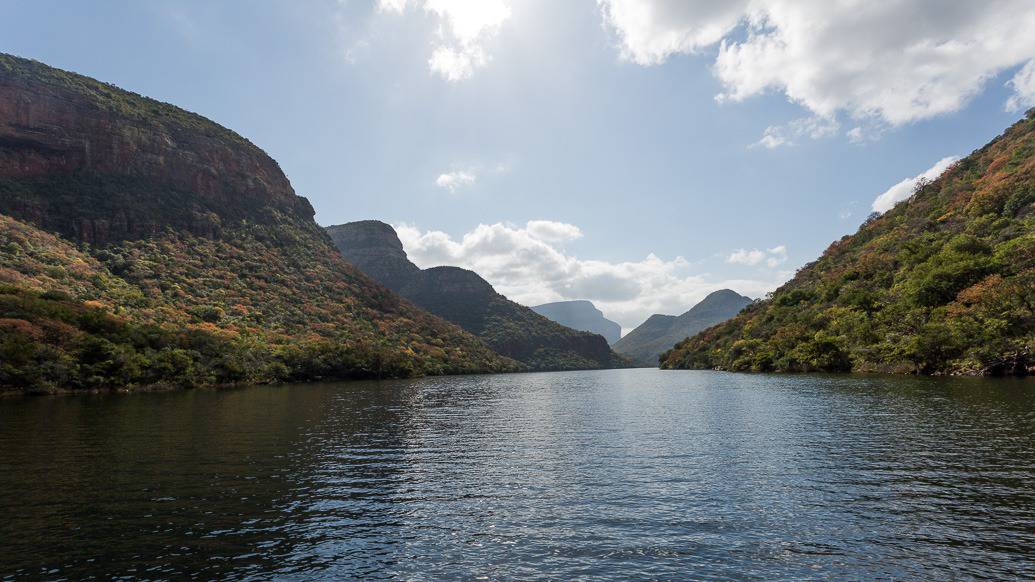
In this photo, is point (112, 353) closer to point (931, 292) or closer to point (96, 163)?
point (96, 163)

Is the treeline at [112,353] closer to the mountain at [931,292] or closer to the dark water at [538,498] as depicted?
the dark water at [538,498]

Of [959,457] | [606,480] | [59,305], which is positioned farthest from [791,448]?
[59,305]

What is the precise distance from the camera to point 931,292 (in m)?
91.1

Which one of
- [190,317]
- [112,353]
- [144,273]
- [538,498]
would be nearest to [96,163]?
[144,273]

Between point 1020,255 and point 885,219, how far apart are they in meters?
88.3

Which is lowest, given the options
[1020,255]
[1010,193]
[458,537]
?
[458,537]

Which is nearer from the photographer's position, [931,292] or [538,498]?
[538,498]

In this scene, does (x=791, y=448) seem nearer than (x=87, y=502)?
No

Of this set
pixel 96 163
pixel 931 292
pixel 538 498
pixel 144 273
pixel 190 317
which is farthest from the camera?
pixel 96 163

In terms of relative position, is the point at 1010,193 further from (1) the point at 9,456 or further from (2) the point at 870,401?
(1) the point at 9,456

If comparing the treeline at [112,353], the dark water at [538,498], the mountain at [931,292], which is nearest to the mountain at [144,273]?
the treeline at [112,353]

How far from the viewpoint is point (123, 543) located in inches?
682

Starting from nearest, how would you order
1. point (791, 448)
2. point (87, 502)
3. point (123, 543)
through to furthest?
point (123, 543)
point (87, 502)
point (791, 448)

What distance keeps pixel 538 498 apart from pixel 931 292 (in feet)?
328
